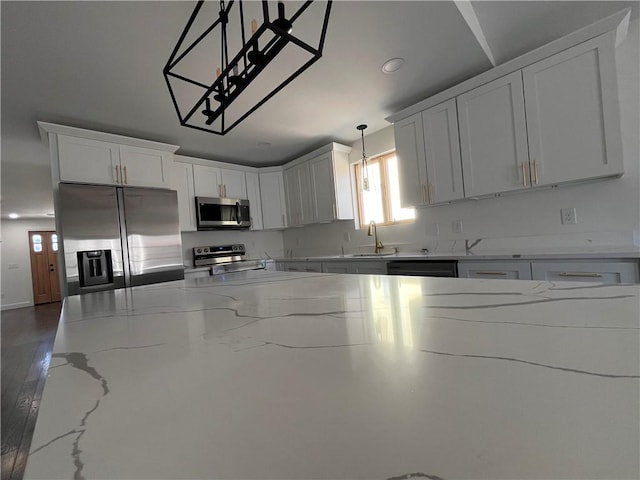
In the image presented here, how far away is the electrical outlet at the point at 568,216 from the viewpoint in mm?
2162

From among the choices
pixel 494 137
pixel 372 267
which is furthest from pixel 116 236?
pixel 494 137

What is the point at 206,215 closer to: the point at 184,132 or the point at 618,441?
the point at 184,132

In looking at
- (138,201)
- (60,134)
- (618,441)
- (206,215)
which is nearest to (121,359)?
(618,441)

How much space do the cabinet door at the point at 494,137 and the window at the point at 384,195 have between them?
37.1 inches

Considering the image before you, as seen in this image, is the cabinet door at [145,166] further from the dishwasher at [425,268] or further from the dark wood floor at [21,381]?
the dishwasher at [425,268]

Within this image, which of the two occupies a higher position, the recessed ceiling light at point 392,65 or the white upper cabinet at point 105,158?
the recessed ceiling light at point 392,65

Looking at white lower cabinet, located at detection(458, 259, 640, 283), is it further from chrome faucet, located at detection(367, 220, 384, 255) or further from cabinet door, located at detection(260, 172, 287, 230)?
cabinet door, located at detection(260, 172, 287, 230)

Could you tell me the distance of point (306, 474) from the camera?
0.72ft

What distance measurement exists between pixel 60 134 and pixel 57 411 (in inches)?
128

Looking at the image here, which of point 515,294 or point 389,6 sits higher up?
point 389,6

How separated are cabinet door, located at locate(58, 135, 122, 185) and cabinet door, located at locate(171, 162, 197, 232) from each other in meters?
0.72

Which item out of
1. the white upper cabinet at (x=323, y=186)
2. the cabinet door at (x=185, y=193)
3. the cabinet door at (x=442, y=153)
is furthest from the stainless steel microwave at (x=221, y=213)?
the cabinet door at (x=442, y=153)

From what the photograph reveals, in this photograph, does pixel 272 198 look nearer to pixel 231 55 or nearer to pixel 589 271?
pixel 231 55

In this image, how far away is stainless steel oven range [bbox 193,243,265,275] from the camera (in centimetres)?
382
